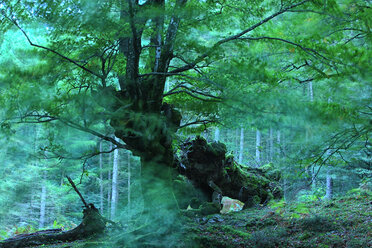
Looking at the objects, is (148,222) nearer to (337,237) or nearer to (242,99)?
(242,99)

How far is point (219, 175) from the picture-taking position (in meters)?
7.68

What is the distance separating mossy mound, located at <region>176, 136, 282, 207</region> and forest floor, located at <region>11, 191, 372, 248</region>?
96 cm

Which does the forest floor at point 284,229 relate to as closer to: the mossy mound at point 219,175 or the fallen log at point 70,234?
the fallen log at point 70,234

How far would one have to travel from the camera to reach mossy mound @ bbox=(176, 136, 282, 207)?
729 cm

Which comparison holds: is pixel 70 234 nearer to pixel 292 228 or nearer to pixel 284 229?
pixel 284 229

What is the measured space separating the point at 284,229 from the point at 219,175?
7.91 ft

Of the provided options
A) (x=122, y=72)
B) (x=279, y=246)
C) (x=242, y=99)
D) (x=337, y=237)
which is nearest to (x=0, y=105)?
(x=122, y=72)

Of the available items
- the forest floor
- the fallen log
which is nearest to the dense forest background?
the forest floor

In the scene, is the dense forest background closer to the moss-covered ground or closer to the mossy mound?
the moss-covered ground

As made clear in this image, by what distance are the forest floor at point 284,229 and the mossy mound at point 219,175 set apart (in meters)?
0.96

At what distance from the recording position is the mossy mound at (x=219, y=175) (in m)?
7.29

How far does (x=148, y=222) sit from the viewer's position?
480 cm

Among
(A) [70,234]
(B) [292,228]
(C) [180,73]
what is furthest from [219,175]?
(C) [180,73]

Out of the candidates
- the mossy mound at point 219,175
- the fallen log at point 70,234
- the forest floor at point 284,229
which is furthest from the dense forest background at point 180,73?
the mossy mound at point 219,175
